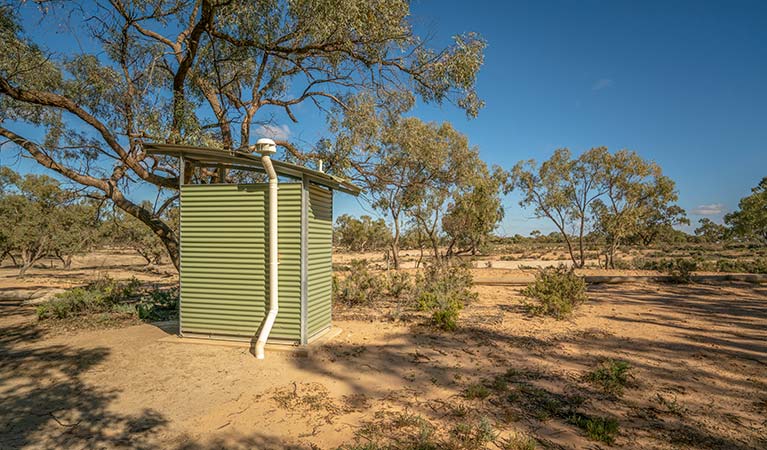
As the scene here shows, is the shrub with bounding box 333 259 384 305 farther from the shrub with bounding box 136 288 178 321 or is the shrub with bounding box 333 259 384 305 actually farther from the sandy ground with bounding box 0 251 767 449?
the shrub with bounding box 136 288 178 321

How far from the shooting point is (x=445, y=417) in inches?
155

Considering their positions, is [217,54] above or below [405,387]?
above

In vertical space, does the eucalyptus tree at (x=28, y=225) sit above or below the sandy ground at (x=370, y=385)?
above

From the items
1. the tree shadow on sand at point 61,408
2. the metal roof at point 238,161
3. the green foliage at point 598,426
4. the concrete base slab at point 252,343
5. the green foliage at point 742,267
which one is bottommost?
the green foliage at point 598,426

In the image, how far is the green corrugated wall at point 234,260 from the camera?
6219mm

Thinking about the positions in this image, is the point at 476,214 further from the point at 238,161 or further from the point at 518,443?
the point at 518,443

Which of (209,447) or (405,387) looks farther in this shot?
(405,387)

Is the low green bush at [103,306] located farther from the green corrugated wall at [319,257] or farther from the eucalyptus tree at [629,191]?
the eucalyptus tree at [629,191]

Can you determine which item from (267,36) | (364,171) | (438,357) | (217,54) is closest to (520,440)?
(438,357)

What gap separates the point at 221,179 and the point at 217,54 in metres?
3.73

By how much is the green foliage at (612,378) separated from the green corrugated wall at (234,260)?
13.6 feet

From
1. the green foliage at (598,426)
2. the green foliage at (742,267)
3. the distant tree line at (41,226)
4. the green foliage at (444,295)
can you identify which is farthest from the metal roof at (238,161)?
the green foliage at (742,267)

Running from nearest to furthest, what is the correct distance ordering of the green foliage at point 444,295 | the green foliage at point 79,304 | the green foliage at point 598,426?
the green foliage at point 598,426, the green foliage at point 444,295, the green foliage at point 79,304

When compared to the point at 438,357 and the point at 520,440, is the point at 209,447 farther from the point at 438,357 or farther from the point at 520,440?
the point at 438,357
